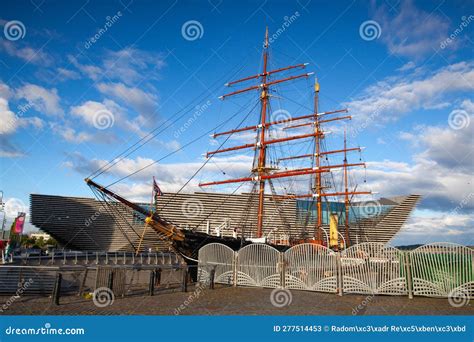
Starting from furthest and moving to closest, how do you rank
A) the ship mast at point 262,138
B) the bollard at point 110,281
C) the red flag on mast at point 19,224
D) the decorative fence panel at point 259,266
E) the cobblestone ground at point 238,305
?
1. the ship mast at point 262,138
2. the red flag on mast at point 19,224
3. the decorative fence panel at point 259,266
4. the bollard at point 110,281
5. the cobblestone ground at point 238,305

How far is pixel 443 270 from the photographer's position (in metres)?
10.7

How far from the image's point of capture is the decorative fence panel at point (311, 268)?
39.1ft

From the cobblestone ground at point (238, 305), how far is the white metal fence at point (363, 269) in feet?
1.35

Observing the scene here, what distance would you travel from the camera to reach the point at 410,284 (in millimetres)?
10977

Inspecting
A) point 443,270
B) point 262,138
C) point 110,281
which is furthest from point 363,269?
point 262,138

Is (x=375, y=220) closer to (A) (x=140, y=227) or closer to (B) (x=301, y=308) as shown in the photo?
(A) (x=140, y=227)

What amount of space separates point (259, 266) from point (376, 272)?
4.38 metres

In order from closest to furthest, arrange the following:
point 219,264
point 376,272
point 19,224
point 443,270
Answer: point 443,270, point 376,272, point 219,264, point 19,224

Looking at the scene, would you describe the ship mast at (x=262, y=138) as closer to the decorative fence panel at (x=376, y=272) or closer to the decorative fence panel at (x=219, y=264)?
the decorative fence panel at (x=219, y=264)

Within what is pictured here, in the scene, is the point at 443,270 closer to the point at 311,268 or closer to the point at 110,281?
the point at 311,268

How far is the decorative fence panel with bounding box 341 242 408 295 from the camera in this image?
437 inches

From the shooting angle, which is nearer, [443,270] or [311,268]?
[443,270]

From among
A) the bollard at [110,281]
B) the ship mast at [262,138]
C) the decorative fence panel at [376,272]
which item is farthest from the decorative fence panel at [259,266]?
the ship mast at [262,138]

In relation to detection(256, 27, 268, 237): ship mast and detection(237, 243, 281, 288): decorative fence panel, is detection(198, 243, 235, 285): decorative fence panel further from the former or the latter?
detection(256, 27, 268, 237): ship mast
